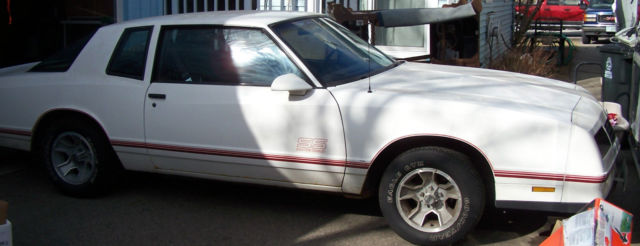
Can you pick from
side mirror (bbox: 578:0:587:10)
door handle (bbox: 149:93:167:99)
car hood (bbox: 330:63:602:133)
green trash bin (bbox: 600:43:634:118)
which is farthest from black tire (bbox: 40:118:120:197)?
side mirror (bbox: 578:0:587:10)

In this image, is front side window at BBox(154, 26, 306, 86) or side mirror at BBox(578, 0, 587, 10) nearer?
front side window at BBox(154, 26, 306, 86)

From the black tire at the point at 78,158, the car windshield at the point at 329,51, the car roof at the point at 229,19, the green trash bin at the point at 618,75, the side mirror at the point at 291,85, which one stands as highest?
the car roof at the point at 229,19

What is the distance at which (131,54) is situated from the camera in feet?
18.0

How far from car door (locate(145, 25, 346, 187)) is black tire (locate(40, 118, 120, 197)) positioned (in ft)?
1.63

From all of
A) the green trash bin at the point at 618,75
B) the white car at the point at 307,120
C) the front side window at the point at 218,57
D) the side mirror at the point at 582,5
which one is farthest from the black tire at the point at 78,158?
the side mirror at the point at 582,5

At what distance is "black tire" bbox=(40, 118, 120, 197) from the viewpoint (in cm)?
546

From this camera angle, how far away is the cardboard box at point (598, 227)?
341cm

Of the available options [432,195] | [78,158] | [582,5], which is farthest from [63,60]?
[582,5]

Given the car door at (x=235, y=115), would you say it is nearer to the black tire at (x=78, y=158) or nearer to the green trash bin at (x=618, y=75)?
the black tire at (x=78, y=158)

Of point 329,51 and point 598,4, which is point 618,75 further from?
point 598,4

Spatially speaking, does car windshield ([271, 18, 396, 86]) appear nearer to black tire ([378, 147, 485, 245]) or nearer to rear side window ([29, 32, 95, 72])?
black tire ([378, 147, 485, 245])

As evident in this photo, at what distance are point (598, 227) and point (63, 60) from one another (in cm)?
442

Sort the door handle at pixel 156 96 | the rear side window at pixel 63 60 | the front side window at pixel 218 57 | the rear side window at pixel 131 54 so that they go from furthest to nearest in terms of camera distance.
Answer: the rear side window at pixel 63 60 → the rear side window at pixel 131 54 → the door handle at pixel 156 96 → the front side window at pixel 218 57

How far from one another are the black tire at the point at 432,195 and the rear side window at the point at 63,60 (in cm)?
288
